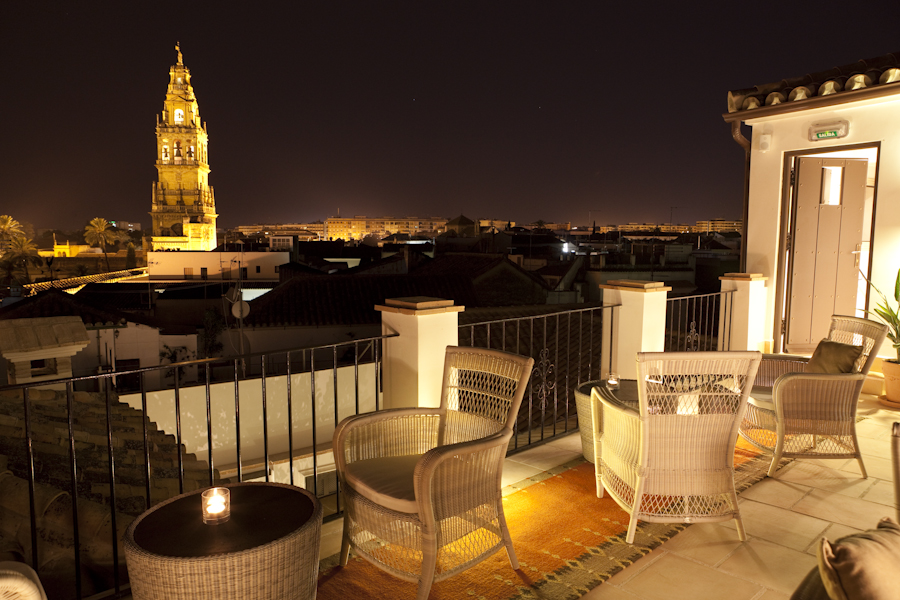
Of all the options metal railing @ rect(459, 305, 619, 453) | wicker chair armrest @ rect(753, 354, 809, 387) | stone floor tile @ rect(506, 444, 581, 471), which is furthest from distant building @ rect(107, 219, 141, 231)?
wicker chair armrest @ rect(753, 354, 809, 387)

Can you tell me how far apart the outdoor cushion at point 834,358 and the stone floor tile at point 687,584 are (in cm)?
187

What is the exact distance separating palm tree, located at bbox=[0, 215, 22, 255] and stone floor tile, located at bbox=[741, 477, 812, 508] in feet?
223

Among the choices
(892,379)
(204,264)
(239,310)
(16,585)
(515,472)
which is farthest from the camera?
(204,264)

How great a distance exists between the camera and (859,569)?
3.37 ft

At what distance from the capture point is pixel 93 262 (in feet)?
190

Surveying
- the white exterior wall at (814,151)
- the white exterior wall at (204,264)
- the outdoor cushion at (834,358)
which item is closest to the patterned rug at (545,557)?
the outdoor cushion at (834,358)

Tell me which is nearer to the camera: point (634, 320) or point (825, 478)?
point (825, 478)

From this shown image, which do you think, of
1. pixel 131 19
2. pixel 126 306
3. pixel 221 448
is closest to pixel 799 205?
pixel 221 448

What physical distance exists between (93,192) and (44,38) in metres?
33.4

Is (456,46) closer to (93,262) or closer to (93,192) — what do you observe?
(93,262)

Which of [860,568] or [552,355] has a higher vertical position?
[860,568]

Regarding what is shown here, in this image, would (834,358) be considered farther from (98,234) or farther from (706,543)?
(98,234)

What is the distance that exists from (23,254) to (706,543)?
5900cm

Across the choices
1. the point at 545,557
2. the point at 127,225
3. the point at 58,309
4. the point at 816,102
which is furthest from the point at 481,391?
the point at 127,225
